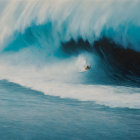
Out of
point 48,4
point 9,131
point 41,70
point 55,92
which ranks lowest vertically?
point 9,131

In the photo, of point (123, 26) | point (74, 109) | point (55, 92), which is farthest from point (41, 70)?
point (74, 109)

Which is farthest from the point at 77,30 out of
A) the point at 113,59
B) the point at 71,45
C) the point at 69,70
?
the point at 113,59

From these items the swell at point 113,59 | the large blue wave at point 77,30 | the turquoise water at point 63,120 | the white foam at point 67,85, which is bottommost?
the turquoise water at point 63,120

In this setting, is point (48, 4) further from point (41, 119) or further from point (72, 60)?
point (41, 119)

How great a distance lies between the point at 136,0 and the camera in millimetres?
12594

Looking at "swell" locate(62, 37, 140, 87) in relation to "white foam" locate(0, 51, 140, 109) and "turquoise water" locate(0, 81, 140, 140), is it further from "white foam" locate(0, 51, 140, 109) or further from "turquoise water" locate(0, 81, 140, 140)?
"turquoise water" locate(0, 81, 140, 140)

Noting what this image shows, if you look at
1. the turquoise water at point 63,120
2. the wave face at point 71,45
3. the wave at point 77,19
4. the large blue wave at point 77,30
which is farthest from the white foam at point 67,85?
the wave at point 77,19

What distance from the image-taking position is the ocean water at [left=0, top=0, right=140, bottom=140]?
5.35m

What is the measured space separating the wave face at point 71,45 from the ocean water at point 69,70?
0.09 feet

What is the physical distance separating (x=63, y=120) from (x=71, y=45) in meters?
7.91

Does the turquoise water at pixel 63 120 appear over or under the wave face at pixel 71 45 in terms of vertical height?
under

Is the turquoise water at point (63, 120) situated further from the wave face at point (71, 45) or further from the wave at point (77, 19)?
the wave at point (77, 19)

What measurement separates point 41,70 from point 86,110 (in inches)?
256

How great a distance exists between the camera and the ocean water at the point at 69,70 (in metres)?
5.35
